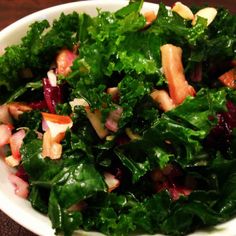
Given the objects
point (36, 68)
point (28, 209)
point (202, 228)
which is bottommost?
point (202, 228)

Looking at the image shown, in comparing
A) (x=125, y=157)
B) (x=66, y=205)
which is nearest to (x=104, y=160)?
(x=125, y=157)

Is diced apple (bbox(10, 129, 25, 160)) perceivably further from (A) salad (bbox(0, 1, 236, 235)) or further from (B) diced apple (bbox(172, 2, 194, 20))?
(B) diced apple (bbox(172, 2, 194, 20))

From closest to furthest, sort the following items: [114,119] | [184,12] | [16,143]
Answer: [114,119] → [16,143] → [184,12]

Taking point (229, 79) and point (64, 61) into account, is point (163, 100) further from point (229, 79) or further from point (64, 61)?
point (64, 61)

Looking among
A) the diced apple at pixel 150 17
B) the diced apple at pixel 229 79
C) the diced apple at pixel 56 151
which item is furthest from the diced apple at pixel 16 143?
the diced apple at pixel 229 79

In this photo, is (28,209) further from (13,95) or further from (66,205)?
(13,95)

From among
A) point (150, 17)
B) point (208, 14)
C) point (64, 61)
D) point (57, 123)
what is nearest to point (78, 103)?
point (57, 123)

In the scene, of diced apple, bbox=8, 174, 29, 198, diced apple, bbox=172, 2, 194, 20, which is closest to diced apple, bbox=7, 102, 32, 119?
diced apple, bbox=8, 174, 29, 198
